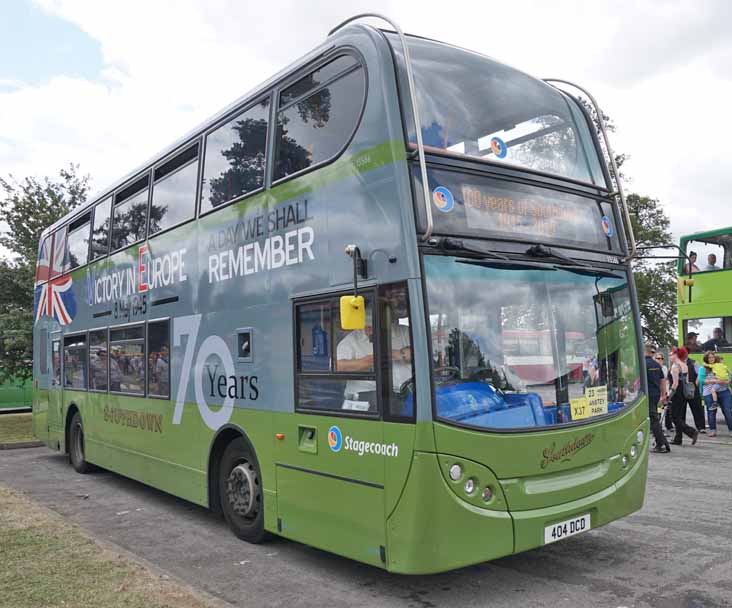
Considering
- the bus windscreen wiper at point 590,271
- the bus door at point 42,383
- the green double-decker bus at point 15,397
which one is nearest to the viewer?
the bus windscreen wiper at point 590,271

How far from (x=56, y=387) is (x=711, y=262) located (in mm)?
15569

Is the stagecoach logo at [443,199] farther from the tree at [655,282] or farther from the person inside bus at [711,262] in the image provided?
the tree at [655,282]

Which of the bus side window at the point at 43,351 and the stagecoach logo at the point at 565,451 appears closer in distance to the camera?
the stagecoach logo at the point at 565,451

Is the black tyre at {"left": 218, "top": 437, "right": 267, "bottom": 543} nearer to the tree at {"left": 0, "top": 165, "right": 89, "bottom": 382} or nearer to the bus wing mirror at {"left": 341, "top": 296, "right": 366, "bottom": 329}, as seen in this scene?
the bus wing mirror at {"left": 341, "top": 296, "right": 366, "bottom": 329}

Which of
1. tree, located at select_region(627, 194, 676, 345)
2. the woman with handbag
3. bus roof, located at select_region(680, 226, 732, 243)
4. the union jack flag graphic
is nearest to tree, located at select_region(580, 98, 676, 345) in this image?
tree, located at select_region(627, 194, 676, 345)

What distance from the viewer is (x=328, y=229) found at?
5.83 meters

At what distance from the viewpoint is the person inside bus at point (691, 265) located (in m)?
18.6

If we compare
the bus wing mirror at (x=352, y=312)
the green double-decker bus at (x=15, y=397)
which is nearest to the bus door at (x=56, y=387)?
the bus wing mirror at (x=352, y=312)

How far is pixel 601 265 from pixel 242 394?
347cm

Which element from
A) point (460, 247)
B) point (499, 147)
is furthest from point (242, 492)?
point (499, 147)

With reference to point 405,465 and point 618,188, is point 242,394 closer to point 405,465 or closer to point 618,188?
point 405,465

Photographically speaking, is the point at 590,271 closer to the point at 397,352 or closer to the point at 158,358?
the point at 397,352

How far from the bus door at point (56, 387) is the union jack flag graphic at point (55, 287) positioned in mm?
449

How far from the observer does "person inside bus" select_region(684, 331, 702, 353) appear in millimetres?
17875
